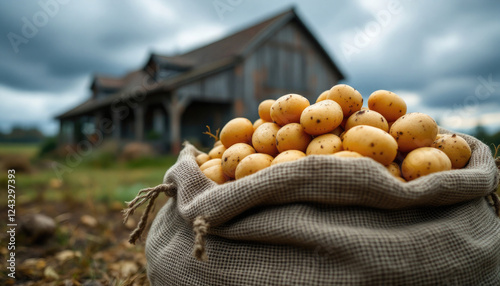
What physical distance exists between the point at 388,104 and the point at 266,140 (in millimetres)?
661

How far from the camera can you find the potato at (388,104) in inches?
65.7

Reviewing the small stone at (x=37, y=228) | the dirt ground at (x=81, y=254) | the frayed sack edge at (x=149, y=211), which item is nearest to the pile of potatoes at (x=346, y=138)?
the frayed sack edge at (x=149, y=211)

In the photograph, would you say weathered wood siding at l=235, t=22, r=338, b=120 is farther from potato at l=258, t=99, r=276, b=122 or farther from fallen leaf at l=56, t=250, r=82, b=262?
potato at l=258, t=99, r=276, b=122

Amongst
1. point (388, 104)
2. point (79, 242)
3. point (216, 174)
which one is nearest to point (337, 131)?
point (388, 104)

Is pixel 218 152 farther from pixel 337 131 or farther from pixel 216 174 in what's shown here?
pixel 337 131

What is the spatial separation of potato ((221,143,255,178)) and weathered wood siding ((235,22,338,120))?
10.6 m

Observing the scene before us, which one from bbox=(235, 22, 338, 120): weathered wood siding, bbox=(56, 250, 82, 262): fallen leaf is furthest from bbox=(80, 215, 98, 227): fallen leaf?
bbox=(235, 22, 338, 120): weathered wood siding

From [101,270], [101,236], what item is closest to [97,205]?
[101,236]

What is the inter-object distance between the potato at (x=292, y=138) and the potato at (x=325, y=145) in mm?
64

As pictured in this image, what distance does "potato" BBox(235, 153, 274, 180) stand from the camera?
1.46 meters

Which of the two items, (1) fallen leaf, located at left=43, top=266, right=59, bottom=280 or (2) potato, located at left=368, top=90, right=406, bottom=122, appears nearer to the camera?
(2) potato, located at left=368, top=90, right=406, bottom=122

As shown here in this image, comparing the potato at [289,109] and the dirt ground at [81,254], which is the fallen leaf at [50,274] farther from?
the potato at [289,109]

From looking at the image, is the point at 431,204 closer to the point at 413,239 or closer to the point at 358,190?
the point at 413,239

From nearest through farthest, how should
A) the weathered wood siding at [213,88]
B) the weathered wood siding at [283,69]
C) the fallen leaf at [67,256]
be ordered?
the fallen leaf at [67,256] < the weathered wood siding at [213,88] < the weathered wood siding at [283,69]
